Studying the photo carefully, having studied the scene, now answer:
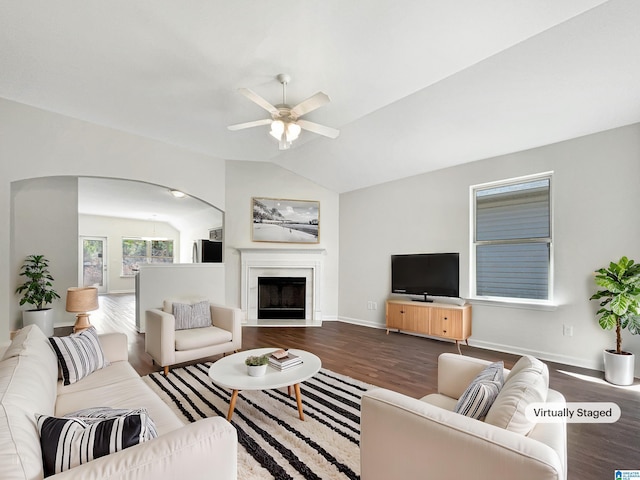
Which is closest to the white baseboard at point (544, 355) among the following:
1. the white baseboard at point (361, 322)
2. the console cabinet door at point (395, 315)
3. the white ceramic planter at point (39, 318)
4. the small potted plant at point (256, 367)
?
the console cabinet door at point (395, 315)

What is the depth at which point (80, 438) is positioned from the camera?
1.05m

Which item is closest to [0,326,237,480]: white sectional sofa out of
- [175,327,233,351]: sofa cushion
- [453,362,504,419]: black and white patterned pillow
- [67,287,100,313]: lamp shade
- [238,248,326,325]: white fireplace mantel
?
[453,362,504,419]: black and white patterned pillow

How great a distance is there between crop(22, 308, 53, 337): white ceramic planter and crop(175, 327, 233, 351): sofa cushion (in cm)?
286

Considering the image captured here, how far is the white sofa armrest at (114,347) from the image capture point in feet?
8.22

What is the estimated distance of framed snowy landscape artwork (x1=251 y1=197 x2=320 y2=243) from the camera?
5926 mm

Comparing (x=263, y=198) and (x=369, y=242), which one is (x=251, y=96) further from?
(x=369, y=242)

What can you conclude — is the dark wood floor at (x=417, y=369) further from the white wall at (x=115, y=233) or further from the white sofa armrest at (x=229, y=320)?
the white wall at (x=115, y=233)

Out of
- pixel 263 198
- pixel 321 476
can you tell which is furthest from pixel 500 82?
pixel 263 198

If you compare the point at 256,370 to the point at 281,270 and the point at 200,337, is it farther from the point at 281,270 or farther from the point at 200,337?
the point at 281,270

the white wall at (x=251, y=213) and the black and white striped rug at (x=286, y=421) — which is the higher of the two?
the white wall at (x=251, y=213)

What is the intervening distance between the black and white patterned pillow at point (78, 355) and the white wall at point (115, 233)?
9419 mm

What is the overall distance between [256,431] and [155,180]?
4235 millimetres

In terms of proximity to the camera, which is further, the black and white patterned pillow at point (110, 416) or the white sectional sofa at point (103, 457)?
the black and white patterned pillow at point (110, 416)

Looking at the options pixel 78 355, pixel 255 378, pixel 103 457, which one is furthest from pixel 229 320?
pixel 103 457
